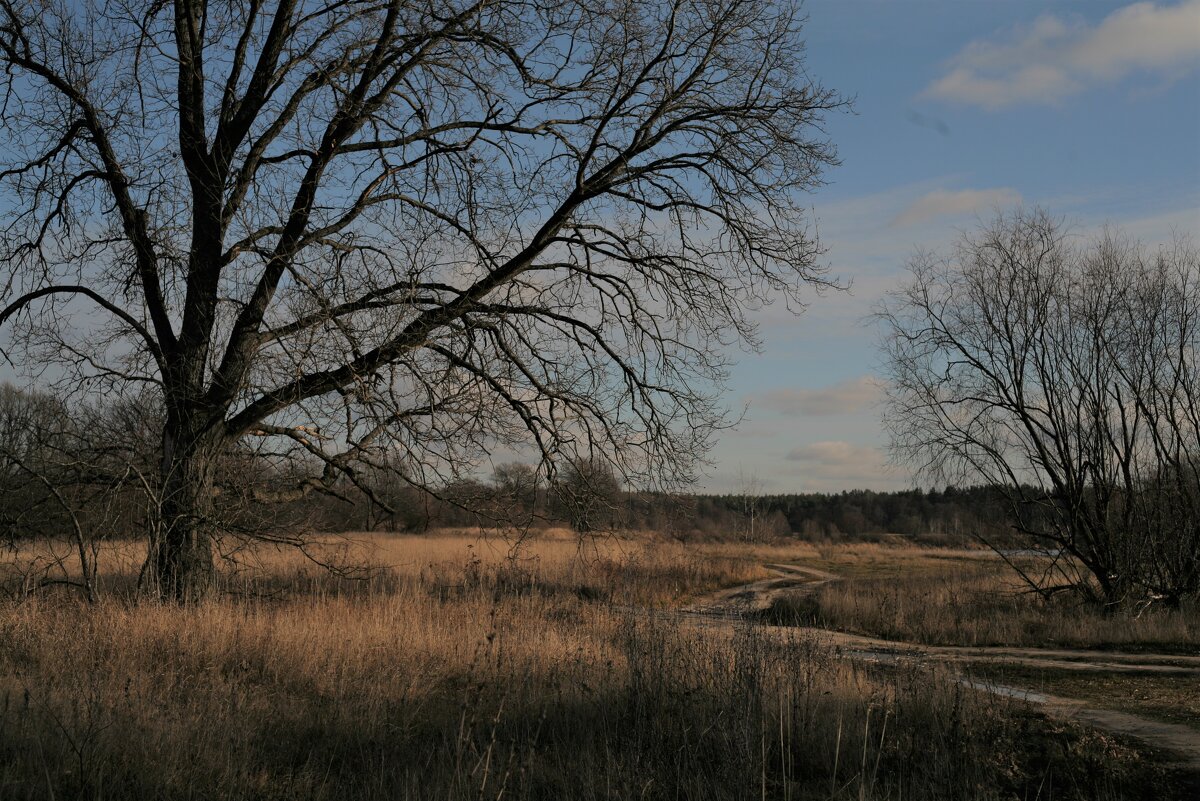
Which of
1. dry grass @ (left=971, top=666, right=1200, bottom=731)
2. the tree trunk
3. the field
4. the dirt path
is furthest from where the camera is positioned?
the tree trunk

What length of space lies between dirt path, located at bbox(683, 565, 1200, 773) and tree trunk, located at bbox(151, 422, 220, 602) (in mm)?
6423

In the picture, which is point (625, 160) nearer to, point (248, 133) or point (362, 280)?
point (362, 280)

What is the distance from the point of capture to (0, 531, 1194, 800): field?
517 centimetres

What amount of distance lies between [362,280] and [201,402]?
96.7 inches

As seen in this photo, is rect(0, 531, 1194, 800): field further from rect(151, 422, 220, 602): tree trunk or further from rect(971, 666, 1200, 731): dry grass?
rect(971, 666, 1200, 731): dry grass

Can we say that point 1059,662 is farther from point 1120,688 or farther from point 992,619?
point 992,619

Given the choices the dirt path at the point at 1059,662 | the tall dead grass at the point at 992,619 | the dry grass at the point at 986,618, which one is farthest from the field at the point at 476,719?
the tall dead grass at the point at 992,619

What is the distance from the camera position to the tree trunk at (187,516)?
35.1ft

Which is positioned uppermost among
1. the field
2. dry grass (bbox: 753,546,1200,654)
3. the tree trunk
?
the tree trunk

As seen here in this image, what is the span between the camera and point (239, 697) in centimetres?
678

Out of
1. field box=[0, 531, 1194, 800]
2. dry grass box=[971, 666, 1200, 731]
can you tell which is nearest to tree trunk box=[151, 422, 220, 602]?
field box=[0, 531, 1194, 800]

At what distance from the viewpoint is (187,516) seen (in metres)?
10.7

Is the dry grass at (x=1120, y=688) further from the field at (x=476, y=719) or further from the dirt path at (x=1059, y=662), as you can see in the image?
the field at (x=476, y=719)

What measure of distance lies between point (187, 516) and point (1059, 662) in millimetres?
11906
